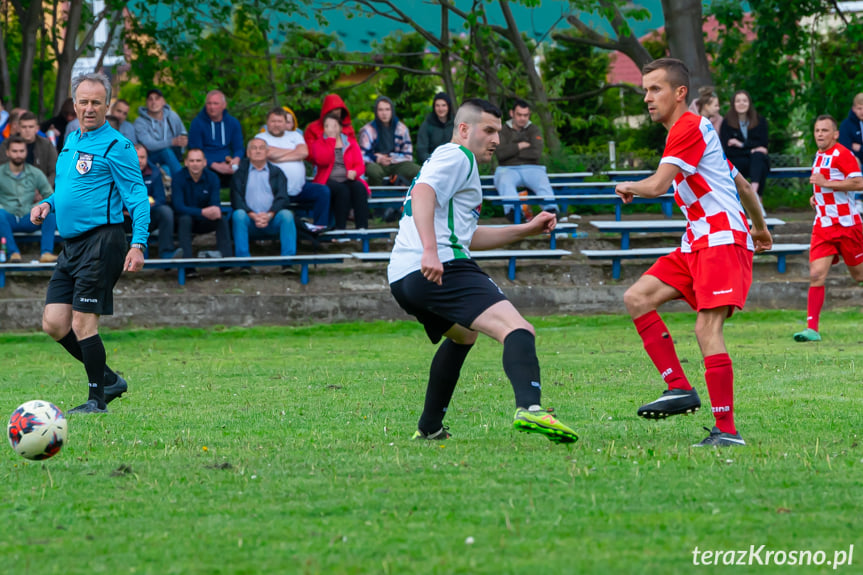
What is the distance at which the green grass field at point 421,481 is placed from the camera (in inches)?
155

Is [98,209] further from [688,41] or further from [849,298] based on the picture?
[688,41]

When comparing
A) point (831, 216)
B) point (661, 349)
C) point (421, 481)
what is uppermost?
point (831, 216)

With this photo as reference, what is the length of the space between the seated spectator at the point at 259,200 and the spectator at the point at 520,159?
3.94m

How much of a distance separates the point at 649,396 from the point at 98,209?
4143 mm

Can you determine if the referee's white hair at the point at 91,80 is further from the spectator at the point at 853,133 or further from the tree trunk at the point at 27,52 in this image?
the tree trunk at the point at 27,52

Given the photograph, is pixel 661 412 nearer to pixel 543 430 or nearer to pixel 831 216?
pixel 543 430

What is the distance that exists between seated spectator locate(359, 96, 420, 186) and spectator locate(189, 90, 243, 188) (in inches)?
94.0

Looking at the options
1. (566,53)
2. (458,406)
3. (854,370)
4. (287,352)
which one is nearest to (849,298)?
(854,370)

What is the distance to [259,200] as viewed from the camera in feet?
54.9

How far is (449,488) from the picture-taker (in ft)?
16.2

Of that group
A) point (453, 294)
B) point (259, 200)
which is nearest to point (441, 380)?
point (453, 294)

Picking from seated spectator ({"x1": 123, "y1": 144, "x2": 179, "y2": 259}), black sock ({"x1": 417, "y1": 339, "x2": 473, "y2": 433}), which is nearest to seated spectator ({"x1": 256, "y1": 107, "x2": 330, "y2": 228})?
seated spectator ({"x1": 123, "y1": 144, "x2": 179, "y2": 259})

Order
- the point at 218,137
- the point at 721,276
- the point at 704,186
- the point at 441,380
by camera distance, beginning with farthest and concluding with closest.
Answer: the point at 218,137
the point at 441,380
the point at 704,186
the point at 721,276

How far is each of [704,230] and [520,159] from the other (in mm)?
12933
